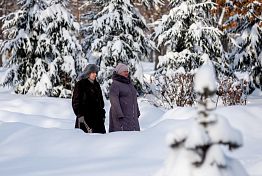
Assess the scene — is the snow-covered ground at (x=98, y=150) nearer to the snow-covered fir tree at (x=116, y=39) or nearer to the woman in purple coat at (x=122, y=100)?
the woman in purple coat at (x=122, y=100)

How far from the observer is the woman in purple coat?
6.70 metres

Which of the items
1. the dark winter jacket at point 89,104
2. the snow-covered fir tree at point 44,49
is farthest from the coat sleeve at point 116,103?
the snow-covered fir tree at point 44,49

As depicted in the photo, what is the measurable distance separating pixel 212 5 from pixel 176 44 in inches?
76.2

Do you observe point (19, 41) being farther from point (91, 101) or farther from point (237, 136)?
point (237, 136)

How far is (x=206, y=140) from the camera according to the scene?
2.12 metres

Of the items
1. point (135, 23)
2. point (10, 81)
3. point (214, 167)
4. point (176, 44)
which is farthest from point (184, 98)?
point (214, 167)

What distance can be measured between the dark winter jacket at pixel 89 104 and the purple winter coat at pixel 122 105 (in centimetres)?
38

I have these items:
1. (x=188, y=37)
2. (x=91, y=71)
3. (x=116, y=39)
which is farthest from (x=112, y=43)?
(x=91, y=71)

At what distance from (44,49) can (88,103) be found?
9736mm

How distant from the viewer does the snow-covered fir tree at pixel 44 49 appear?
15.9 meters

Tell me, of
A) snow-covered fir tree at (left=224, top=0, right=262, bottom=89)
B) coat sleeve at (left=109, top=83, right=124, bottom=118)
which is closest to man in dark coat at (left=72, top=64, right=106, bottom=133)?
coat sleeve at (left=109, top=83, right=124, bottom=118)

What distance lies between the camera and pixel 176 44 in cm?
1612

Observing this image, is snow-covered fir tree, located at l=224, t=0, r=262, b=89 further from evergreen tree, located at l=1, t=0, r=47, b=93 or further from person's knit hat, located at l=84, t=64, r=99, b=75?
person's knit hat, located at l=84, t=64, r=99, b=75

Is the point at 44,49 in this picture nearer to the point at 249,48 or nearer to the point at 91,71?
the point at 249,48
